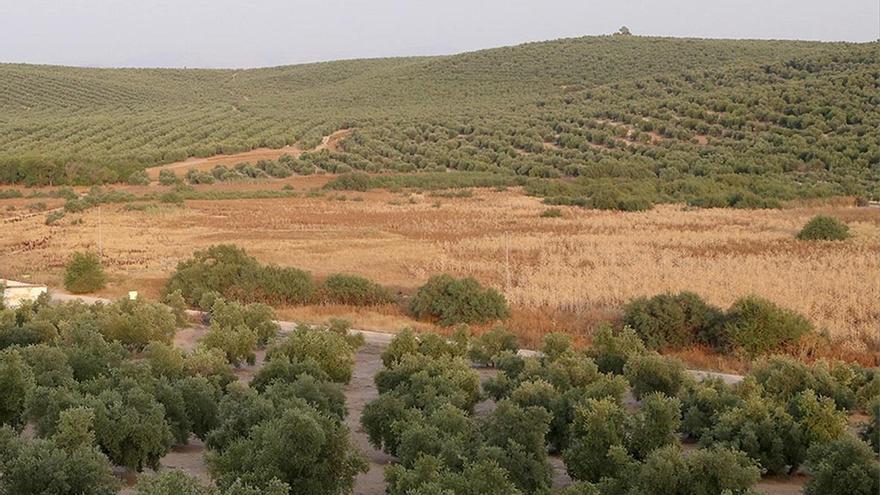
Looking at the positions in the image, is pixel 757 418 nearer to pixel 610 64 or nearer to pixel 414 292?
pixel 414 292

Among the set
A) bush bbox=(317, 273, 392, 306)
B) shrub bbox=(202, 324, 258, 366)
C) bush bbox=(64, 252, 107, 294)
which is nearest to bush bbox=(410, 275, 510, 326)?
bush bbox=(317, 273, 392, 306)

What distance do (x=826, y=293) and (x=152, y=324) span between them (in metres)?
12.8

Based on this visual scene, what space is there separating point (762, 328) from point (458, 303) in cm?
563

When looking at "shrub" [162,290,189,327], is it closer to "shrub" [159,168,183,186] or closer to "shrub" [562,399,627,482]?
"shrub" [562,399,627,482]

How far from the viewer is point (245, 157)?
217ft

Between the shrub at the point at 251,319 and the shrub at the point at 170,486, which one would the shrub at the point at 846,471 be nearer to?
the shrub at the point at 170,486

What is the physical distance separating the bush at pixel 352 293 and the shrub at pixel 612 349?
23.6ft

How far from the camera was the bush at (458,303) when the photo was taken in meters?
19.0

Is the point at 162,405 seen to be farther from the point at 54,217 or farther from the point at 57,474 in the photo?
the point at 54,217

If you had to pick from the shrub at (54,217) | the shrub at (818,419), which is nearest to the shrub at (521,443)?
the shrub at (818,419)

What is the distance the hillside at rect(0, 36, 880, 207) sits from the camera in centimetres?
5500

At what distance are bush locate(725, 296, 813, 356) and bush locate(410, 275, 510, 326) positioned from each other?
176 inches

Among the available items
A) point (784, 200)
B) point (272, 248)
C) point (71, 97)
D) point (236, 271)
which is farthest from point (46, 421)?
point (71, 97)

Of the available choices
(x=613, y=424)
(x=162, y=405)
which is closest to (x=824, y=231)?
(x=613, y=424)
